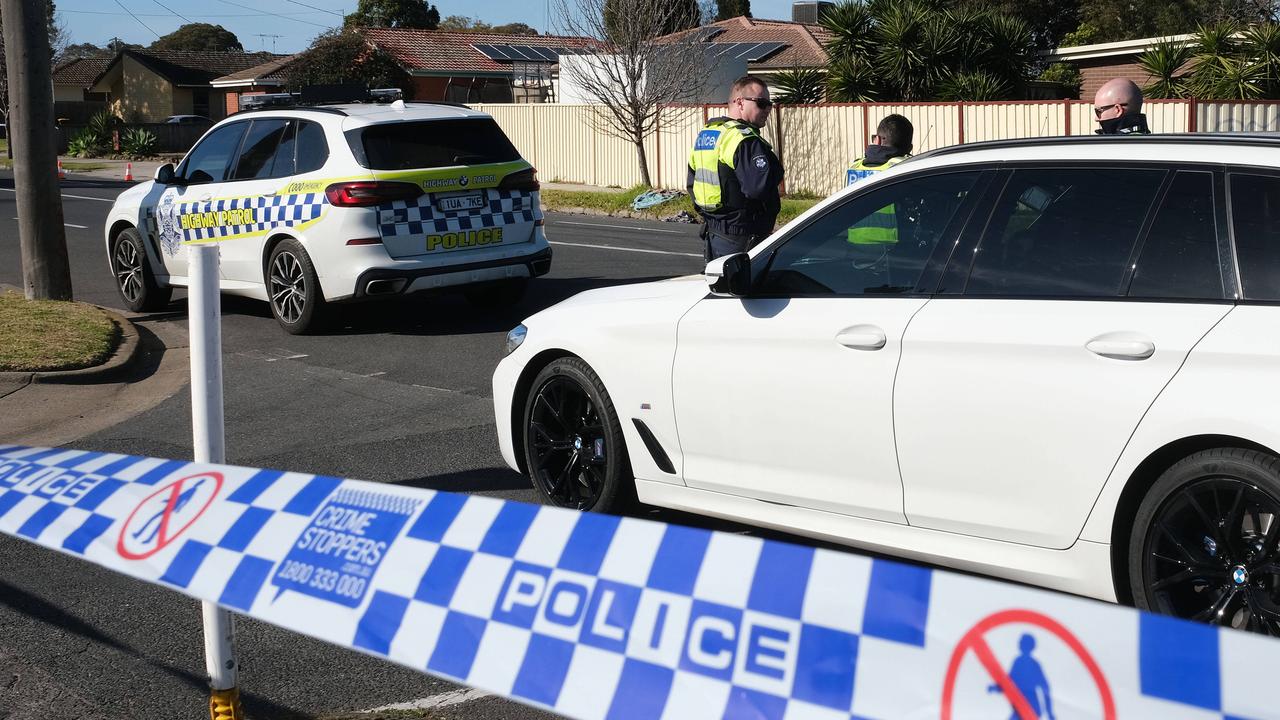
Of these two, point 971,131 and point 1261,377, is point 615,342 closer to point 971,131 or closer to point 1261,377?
point 1261,377

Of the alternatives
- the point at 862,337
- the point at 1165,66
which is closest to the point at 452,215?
the point at 862,337

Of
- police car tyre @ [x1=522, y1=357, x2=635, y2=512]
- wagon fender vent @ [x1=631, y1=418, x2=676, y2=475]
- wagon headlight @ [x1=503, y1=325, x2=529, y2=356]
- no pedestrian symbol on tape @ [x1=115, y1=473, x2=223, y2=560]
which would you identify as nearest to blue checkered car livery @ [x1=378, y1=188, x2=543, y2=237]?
wagon headlight @ [x1=503, y1=325, x2=529, y2=356]

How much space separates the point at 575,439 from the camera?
5293mm

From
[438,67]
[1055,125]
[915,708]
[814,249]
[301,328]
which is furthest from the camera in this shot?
[438,67]

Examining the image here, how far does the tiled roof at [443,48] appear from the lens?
200 feet

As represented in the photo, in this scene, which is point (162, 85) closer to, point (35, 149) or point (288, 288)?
point (35, 149)

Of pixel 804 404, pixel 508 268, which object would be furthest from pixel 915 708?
pixel 508 268

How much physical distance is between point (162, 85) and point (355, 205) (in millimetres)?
67875

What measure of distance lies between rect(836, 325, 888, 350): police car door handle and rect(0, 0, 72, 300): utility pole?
27.1ft

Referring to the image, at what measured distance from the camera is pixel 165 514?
292 centimetres

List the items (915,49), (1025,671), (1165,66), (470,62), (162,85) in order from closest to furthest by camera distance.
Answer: (1025,671) < (1165,66) < (915,49) < (470,62) < (162,85)

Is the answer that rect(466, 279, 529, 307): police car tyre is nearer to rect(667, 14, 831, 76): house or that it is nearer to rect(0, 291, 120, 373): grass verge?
rect(0, 291, 120, 373): grass verge

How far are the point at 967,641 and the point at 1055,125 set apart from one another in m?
20.6

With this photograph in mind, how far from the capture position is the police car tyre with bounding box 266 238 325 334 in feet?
32.5
